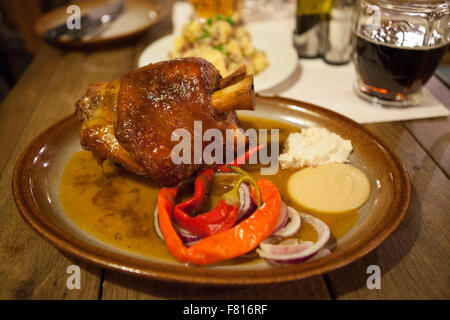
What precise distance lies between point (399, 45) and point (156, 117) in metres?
1.61

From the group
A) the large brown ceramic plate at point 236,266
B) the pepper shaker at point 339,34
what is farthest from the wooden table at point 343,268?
the pepper shaker at point 339,34

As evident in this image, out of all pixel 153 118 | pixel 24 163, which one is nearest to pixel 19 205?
pixel 24 163

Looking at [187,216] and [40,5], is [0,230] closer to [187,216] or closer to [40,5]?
[187,216]

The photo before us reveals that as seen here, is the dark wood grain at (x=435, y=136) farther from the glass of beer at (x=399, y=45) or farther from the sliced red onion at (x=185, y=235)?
the sliced red onion at (x=185, y=235)

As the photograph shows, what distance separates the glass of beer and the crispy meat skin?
1249 mm

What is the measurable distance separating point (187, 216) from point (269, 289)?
436 millimetres

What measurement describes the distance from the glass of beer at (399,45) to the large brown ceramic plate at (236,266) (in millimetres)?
587

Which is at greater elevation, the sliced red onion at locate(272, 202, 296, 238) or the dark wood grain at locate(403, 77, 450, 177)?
the sliced red onion at locate(272, 202, 296, 238)

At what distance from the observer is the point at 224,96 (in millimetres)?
1755

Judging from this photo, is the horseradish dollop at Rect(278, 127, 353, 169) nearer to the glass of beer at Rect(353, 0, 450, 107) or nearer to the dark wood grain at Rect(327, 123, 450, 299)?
the dark wood grain at Rect(327, 123, 450, 299)

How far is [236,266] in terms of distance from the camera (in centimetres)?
145

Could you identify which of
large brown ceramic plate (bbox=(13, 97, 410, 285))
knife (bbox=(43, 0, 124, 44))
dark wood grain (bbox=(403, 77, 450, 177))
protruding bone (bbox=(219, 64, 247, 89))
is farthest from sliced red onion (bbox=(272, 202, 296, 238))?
knife (bbox=(43, 0, 124, 44))

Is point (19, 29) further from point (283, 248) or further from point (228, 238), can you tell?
point (283, 248)

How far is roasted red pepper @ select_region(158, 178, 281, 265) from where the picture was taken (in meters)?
1.44
